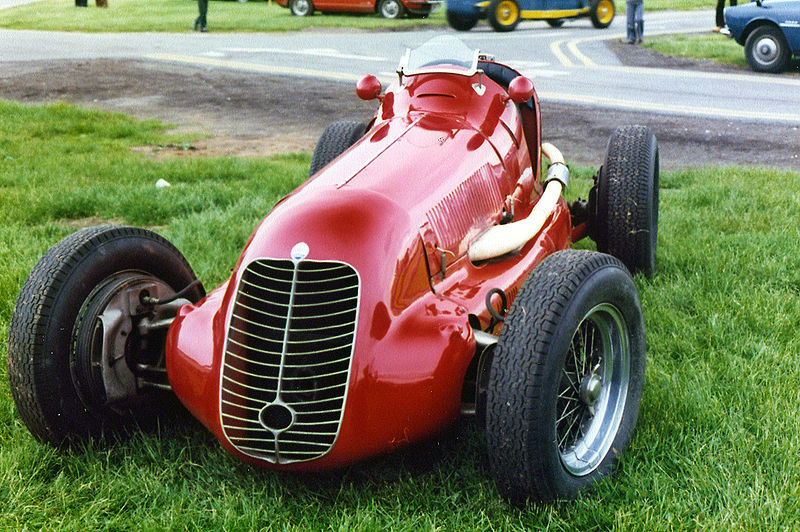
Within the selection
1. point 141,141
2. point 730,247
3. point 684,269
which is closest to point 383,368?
point 684,269

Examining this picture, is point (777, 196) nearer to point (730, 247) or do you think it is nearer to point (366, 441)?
point (730, 247)

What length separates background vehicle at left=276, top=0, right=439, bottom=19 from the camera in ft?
76.2

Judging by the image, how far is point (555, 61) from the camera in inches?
583

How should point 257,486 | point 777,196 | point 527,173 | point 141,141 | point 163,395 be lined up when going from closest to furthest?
point 257,486 < point 163,395 < point 527,173 < point 777,196 < point 141,141

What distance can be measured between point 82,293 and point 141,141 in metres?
6.03

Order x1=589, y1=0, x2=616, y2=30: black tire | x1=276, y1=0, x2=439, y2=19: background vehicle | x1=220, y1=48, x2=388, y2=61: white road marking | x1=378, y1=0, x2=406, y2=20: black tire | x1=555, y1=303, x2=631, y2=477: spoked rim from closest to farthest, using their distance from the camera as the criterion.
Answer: x1=555, y1=303, x2=631, y2=477: spoked rim → x1=220, y1=48, x2=388, y2=61: white road marking → x1=589, y1=0, x2=616, y2=30: black tire → x1=276, y1=0, x2=439, y2=19: background vehicle → x1=378, y1=0, x2=406, y2=20: black tire

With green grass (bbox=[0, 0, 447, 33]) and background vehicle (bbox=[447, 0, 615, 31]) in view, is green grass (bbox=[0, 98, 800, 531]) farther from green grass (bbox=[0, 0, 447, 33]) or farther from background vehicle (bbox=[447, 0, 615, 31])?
green grass (bbox=[0, 0, 447, 33])

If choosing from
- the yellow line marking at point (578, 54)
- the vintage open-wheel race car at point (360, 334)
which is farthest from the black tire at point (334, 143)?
the yellow line marking at point (578, 54)

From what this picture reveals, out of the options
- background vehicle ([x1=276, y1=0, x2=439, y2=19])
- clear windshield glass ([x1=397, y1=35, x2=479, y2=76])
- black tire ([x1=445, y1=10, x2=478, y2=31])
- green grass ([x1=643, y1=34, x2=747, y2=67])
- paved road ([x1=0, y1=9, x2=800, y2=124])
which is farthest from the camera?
background vehicle ([x1=276, y1=0, x2=439, y2=19])

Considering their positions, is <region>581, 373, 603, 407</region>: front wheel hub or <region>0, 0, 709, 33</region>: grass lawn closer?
<region>581, 373, 603, 407</region>: front wheel hub

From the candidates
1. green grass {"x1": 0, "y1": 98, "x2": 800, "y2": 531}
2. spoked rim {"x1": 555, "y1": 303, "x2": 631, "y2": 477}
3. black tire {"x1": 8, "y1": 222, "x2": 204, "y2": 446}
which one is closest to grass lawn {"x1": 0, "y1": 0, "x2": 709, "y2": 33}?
green grass {"x1": 0, "y1": 98, "x2": 800, "y2": 531}

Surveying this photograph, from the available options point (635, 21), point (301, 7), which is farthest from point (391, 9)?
point (635, 21)

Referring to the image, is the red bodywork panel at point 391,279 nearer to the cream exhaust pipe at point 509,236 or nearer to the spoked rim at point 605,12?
the cream exhaust pipe at point 509,236

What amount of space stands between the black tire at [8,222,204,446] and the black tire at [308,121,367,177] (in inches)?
78.8
